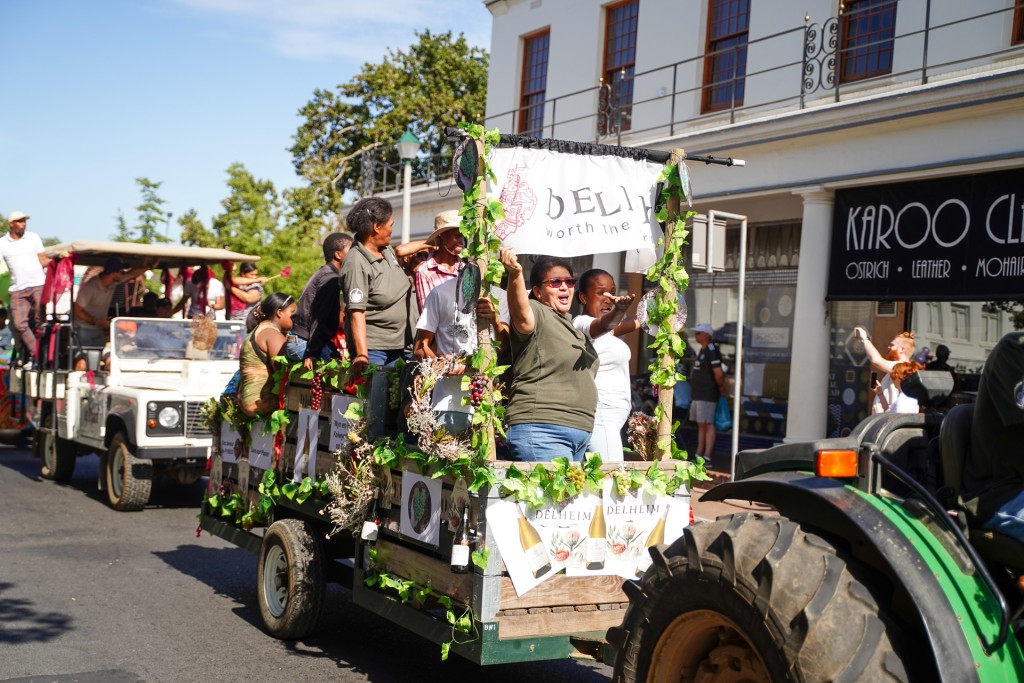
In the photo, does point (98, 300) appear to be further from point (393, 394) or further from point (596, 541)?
point (596, 541)

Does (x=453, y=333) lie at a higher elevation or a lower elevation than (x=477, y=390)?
higher

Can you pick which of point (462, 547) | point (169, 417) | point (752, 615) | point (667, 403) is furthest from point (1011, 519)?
point (169, 417)

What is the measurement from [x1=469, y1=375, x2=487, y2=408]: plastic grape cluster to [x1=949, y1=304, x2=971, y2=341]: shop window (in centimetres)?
991

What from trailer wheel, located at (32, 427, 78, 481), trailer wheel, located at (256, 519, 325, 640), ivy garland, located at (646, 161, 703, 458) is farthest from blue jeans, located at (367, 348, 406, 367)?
trailer wheel, located at (32, 427, 78, 481)

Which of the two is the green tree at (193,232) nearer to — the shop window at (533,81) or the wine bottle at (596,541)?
the shop window at (533,81)

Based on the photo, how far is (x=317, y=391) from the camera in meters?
6.43

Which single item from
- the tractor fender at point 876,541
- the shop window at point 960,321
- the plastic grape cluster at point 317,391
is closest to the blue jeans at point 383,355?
the plastic grape cluster at point 317,391

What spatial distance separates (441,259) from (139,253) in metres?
6.65

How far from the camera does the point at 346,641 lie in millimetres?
6582

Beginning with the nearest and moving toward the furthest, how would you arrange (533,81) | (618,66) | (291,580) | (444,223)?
(291,580) < (444,223) < (618,66) < (533,81)

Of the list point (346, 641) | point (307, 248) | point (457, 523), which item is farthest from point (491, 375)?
point (307, 248)

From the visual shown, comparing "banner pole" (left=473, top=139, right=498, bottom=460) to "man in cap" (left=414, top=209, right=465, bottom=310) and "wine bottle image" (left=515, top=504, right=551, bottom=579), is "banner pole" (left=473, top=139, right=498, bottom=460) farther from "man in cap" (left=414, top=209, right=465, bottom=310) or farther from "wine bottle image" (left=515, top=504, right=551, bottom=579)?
"man in cap" (left=414, top=209, right=465, bottom=310)

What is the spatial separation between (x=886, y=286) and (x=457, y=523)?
9803 mm

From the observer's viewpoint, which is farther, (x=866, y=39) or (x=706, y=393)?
(x=706, y=393)
